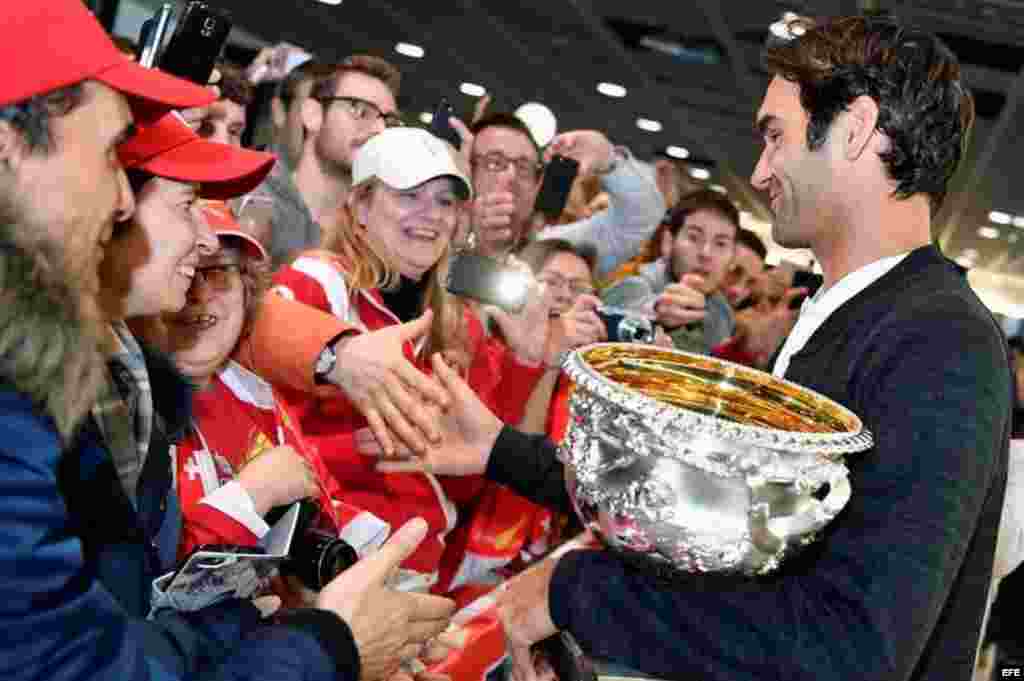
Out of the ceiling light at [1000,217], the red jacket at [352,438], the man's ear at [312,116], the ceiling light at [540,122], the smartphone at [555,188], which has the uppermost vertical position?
the ceiling light at [1000,217]

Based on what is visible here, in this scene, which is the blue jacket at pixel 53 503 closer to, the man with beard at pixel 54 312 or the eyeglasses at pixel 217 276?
the man with beard at pixel 54 312

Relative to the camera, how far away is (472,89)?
36.7ft

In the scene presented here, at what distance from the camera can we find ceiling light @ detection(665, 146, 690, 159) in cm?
1205

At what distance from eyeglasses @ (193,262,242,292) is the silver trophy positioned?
0.94 m

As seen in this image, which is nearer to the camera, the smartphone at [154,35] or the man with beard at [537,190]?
the smartphone at [154,35]

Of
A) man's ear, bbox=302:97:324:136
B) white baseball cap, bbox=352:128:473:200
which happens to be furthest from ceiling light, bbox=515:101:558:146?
white baseball cap, bbox=352:128:473:200

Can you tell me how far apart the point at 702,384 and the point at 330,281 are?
1080 millimetres

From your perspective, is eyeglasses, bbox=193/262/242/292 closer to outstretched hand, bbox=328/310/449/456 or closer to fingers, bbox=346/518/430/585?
outstretched hand, bbox=328/310/449/456

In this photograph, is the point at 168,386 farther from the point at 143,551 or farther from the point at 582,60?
the point at 582,60

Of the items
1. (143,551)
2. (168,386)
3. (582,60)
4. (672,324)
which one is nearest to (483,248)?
(672,324)

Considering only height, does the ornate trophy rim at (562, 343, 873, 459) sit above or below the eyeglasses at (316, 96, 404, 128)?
above

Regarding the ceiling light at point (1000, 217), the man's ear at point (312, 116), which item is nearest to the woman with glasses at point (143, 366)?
the man's ear at point (312, 116)

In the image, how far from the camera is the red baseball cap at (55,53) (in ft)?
3.51

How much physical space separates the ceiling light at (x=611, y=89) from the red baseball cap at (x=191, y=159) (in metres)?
8.06
